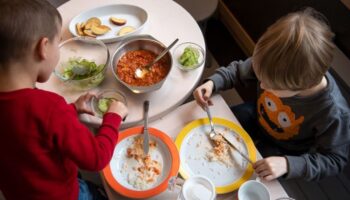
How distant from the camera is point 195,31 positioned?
1346mm

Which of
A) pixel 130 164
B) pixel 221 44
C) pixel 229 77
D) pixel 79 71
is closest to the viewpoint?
pixel 130 164

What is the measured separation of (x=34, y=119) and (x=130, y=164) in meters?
0.34

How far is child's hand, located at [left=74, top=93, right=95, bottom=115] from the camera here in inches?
42.5

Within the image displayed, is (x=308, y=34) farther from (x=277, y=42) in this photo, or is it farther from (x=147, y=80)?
(x=147, y=80)

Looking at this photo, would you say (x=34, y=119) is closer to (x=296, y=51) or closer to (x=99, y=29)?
(x=99, y=29)

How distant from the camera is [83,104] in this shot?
1082mm

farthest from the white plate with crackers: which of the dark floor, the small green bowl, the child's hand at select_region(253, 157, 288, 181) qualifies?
the dark floor

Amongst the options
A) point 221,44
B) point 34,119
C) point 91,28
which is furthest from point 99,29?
point 221,44

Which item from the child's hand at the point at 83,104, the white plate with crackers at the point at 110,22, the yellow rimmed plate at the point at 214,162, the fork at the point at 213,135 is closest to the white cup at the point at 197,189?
the yellow rimmed plate at the point at 214,162

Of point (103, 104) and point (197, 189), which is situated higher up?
point (103, 104)

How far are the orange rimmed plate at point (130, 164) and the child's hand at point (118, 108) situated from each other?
0.07m

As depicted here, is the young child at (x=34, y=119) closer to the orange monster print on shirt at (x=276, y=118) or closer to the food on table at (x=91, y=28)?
the food on table at (x=91, y=28)

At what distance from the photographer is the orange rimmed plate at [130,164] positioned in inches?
38.9

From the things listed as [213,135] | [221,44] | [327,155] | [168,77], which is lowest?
[221,44]
